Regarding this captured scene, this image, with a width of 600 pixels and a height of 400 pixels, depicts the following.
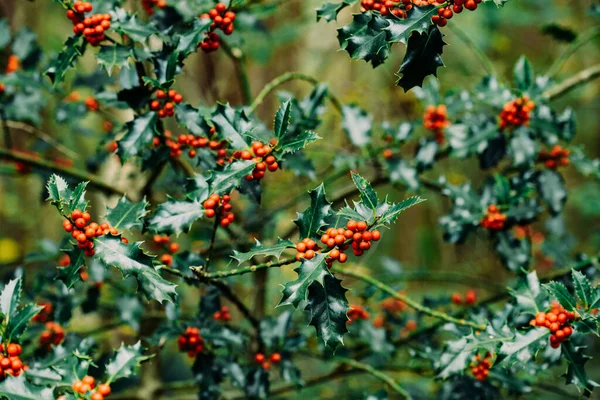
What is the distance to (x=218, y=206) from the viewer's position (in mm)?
1631

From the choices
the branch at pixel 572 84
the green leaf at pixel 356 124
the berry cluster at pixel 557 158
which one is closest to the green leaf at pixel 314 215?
the green leaf at pixel 356 124

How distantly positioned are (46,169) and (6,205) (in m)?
3.91

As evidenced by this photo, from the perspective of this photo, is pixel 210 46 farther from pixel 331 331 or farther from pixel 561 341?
pixel 561 341

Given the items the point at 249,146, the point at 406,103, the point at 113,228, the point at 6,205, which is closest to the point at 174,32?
the point at 249,146

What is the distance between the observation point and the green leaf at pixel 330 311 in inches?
59.9

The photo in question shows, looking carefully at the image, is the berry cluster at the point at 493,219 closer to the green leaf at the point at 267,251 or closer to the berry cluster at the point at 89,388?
the green leaf at the point at 267,251

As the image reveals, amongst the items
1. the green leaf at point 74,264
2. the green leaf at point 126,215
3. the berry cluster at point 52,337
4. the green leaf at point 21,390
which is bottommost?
the berry cluster at point 52,337

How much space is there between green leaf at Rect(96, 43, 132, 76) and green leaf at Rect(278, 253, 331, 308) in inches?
34.4

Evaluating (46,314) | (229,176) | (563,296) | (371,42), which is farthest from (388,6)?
(46,314)

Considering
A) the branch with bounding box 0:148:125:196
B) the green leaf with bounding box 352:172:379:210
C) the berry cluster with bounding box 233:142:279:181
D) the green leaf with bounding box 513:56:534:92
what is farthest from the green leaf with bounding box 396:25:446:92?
the branch with bounding box 0:148:125:196

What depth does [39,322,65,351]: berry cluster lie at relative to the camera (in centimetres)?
226

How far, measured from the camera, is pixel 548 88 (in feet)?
7.68

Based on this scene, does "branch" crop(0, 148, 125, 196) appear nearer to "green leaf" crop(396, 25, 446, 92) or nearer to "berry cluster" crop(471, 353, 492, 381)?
"green leaf" crop(396, 25, 446, 92)

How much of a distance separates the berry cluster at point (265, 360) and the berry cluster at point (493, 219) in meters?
0.99
